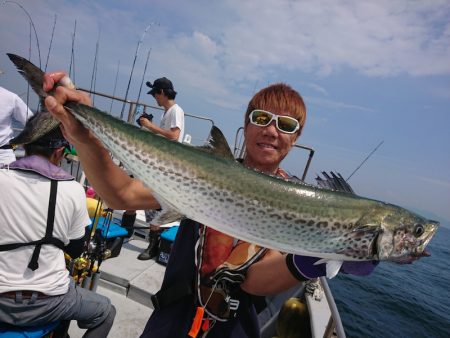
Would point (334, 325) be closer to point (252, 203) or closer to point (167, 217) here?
point (252, 203)

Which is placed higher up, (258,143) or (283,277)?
(258,143)

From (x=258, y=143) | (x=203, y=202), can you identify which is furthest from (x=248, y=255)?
(x=258, y=143)

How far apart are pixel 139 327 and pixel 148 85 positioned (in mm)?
5015

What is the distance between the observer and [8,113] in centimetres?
520

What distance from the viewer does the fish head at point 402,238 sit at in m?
2.10

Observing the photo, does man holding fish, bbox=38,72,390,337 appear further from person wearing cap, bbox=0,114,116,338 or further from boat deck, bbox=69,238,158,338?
boat deck, bbox=69,238,158,338

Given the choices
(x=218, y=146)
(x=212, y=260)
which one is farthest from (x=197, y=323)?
(x=218, y=146)

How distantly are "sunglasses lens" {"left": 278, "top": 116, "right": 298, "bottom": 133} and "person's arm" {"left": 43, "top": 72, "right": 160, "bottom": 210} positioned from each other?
1.10 m

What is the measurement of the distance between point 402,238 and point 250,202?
1127mm

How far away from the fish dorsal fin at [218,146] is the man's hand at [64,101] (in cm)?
81

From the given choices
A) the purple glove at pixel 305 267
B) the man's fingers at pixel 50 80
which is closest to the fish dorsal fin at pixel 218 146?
→ the purple glove at pixel 305 267

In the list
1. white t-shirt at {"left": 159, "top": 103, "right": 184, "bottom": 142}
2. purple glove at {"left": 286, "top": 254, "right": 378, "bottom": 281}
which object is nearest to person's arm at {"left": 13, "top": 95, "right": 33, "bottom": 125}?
white t-shirt at {"left": 159, "top": 103, "right": 184, "bottom": 142}

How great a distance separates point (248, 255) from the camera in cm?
225

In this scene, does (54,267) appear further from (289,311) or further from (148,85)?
(148,85)
